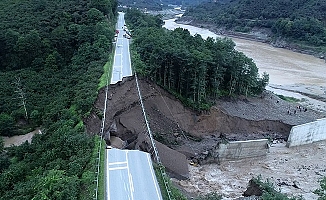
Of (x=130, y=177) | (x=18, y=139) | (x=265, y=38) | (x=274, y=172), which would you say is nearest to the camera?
(x=130, y=177)

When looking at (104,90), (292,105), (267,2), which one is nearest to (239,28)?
(267,2)

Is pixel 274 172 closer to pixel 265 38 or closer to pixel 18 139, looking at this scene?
pixel 18 139

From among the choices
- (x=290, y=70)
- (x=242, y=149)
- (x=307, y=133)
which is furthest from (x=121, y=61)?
(x=290, y=70)

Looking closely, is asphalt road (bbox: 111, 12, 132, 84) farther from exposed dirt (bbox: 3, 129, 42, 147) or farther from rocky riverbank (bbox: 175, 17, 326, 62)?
rocky riverbank (bbox: 175, 17, 326, 62)

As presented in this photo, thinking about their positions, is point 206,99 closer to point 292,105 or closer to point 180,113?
Answer: point 180,113

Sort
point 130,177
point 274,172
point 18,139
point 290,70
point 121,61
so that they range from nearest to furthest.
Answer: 1. point 130,177
2. point 18,139
3. point 274,172
4. point 121,61
5. point 290,70

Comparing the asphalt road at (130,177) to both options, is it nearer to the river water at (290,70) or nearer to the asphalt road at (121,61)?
the asphalt road at (121,61)

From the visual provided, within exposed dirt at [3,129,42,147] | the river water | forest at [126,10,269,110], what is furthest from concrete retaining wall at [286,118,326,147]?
exposed dirt at [3,129,42,147]
